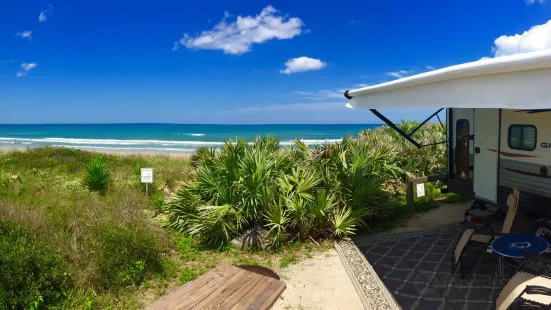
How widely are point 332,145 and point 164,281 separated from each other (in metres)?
4.95

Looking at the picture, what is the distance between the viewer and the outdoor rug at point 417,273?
431 centimetres

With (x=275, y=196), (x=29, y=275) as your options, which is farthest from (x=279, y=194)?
(x=29, y=275)

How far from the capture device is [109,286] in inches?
182

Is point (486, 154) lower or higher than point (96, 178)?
higher

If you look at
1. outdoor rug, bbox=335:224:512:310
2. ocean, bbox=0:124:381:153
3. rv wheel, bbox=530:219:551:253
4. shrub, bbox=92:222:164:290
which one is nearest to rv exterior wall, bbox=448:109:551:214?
rv wheel, bbox=530:219:551:253

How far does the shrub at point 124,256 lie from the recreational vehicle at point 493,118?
12.8 ft

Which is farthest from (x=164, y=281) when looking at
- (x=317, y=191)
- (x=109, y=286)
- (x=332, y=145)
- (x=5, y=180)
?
(x=5, y=180)

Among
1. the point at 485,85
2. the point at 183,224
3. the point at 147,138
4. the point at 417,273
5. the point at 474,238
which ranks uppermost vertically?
the point at 485,85

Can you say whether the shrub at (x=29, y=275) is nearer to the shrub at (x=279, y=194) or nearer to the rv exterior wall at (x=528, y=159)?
the shrub at (x=279, y=194)

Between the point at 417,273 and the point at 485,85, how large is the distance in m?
2.86

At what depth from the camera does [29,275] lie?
4070mm

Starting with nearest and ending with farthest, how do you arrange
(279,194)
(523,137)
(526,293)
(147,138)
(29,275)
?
(526,293), (29,275), (523,137), (279,194), (147,138)

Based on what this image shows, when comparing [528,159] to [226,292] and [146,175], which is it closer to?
[226,292]

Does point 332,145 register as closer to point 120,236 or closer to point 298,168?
point 298,168
